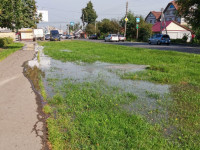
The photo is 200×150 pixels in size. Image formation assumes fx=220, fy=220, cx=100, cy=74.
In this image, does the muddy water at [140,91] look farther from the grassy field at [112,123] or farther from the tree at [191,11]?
the tree at [191,11]

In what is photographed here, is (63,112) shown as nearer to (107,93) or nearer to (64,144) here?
(64,144)

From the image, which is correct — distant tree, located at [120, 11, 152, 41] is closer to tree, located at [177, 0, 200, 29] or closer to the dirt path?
tree, located at [177, 0, 200, 29]

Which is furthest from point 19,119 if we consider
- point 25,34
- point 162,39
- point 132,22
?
point 25,34

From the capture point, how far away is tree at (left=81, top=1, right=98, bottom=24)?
107875mm

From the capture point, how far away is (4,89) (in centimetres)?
709

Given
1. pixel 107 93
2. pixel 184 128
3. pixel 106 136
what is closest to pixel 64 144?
pixel 106 136

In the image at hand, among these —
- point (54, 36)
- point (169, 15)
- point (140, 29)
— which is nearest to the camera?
point (140, 29)

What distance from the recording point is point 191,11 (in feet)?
88.2

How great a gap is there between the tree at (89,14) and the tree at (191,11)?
84.1 meters

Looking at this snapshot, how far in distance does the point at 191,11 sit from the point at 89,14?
85.5m

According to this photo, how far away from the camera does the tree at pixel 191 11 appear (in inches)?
1011

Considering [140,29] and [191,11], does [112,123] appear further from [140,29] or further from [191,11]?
[140,29]

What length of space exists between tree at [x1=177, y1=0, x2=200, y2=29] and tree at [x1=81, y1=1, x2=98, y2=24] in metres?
84.1

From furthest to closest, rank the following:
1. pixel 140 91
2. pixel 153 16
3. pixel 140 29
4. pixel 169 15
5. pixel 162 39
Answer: pixel 153 16, pixel 169 15, pixel 140 29, pixel 162 39, pixel 140 91
